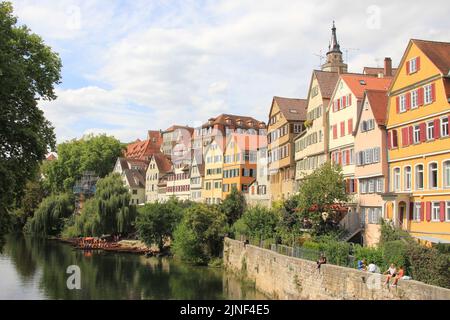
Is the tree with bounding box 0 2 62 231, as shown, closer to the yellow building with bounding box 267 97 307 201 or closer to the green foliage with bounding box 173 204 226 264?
the green foliage with bounding box 173 204 226 264

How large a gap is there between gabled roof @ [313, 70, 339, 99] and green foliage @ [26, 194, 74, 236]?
47.1m

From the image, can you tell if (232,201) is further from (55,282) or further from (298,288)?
(298,288)

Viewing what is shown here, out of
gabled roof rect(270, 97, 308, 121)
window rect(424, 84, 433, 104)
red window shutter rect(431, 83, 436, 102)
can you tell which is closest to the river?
window rect(424, 84, 433, 104)

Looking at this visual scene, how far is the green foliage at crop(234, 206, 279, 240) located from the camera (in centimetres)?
4250

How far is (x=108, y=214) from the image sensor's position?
6838 centimetres

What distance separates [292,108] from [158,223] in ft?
62.4

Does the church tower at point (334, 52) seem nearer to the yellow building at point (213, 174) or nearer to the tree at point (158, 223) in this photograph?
the yellow building at point (213, 174)

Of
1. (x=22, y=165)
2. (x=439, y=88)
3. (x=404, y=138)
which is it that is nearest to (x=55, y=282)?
(x=22, y=165)

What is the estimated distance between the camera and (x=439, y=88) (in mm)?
30719

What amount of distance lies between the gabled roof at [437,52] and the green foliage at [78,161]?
7157cm

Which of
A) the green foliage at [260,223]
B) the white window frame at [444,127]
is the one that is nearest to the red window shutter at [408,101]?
the white window frame at [444,127]

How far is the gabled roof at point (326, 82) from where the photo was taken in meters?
45.6

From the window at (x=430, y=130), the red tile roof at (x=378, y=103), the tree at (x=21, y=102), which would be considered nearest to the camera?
the tree at (x=21, y=102)

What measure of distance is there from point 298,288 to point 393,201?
9379 millimetres
